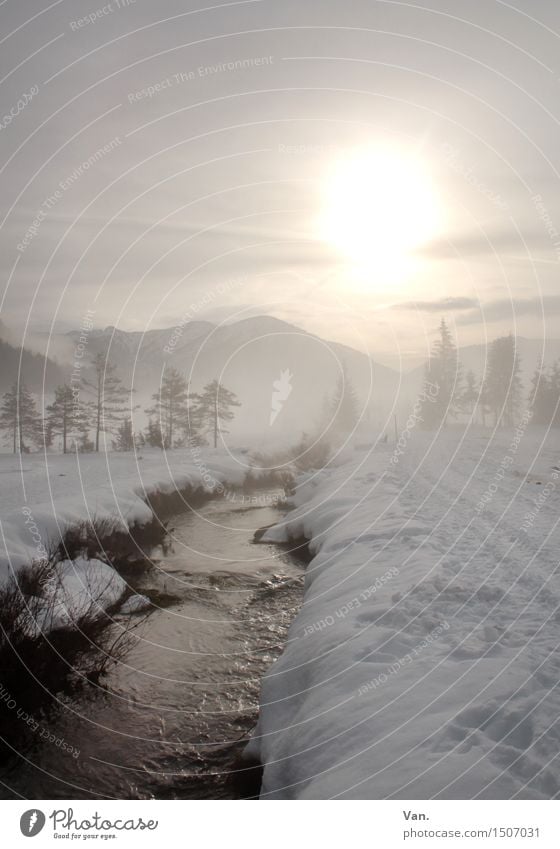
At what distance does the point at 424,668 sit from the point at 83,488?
20002mm

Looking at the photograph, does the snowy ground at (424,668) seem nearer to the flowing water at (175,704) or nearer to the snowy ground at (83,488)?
the flowing water at (175,704)

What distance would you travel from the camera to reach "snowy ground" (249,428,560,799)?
4992mm

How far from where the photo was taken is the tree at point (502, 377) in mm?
72500

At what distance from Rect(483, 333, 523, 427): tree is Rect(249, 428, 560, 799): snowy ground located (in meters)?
62.0

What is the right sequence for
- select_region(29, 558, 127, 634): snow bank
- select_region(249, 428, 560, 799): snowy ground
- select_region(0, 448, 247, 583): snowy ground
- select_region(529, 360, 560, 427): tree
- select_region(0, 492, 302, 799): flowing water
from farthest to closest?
select_region(529, 360, 560, 427): tree, select_region(0, 448, 247, 583): snowy ground, select_region(29, 558, 127, 634): snow bank, select_region(0, 492, 302, 799): flowing water, select_region(249, 428, 560, 799): snowy ground

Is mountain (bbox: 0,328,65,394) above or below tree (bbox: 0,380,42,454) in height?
above

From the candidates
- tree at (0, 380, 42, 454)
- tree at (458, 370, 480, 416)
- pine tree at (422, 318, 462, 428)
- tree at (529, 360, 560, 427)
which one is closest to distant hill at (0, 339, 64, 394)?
tree at (0, 380, 42, 454)

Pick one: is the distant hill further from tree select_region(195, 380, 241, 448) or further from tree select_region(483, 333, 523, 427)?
tree select_region(483, 333, 523, 427)

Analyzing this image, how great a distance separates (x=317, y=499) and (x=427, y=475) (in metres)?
7.05

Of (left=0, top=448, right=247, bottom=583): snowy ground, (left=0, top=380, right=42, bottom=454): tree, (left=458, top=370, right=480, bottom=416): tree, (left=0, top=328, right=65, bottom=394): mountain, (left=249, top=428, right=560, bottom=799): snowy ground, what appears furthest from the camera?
(left=0, top=328, right=65, bottom=394): mountain

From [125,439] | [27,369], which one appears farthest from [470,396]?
[27,369]

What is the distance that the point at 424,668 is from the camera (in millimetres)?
6797

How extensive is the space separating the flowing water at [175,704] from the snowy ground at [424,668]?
842 mm
